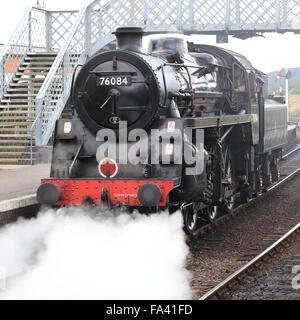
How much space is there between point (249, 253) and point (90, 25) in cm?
1625

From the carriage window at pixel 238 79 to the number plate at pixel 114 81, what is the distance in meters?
3.98

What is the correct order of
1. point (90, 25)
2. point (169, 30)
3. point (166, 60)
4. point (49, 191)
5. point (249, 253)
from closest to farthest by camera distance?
point (49, 191), point (249, 253), point (166, 60), point (90, 25), point (169, 30)

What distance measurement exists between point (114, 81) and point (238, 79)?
433cm

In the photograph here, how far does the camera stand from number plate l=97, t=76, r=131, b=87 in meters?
9.42

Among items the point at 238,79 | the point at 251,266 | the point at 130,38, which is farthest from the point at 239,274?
the point at 238,79

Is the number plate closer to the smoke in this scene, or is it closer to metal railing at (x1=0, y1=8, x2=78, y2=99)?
the smoke

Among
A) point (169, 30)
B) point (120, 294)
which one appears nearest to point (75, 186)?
point (120, 294)

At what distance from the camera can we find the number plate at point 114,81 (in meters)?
9.42

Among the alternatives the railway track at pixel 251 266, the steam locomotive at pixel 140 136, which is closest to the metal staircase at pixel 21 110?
the steam locomotive at pixel 140 136

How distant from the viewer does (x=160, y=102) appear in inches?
369

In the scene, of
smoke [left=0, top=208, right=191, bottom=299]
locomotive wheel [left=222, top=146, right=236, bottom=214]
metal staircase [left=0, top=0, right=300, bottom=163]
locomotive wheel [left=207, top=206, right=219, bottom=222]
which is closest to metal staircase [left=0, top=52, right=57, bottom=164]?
metal staircase [left=0, top=0, right=300, bottom=163]

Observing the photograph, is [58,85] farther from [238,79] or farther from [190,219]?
[190,219]

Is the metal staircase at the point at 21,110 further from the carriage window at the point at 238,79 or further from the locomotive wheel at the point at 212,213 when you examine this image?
the locomotive wheel at the point at 212,213

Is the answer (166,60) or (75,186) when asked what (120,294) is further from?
(166,60)
